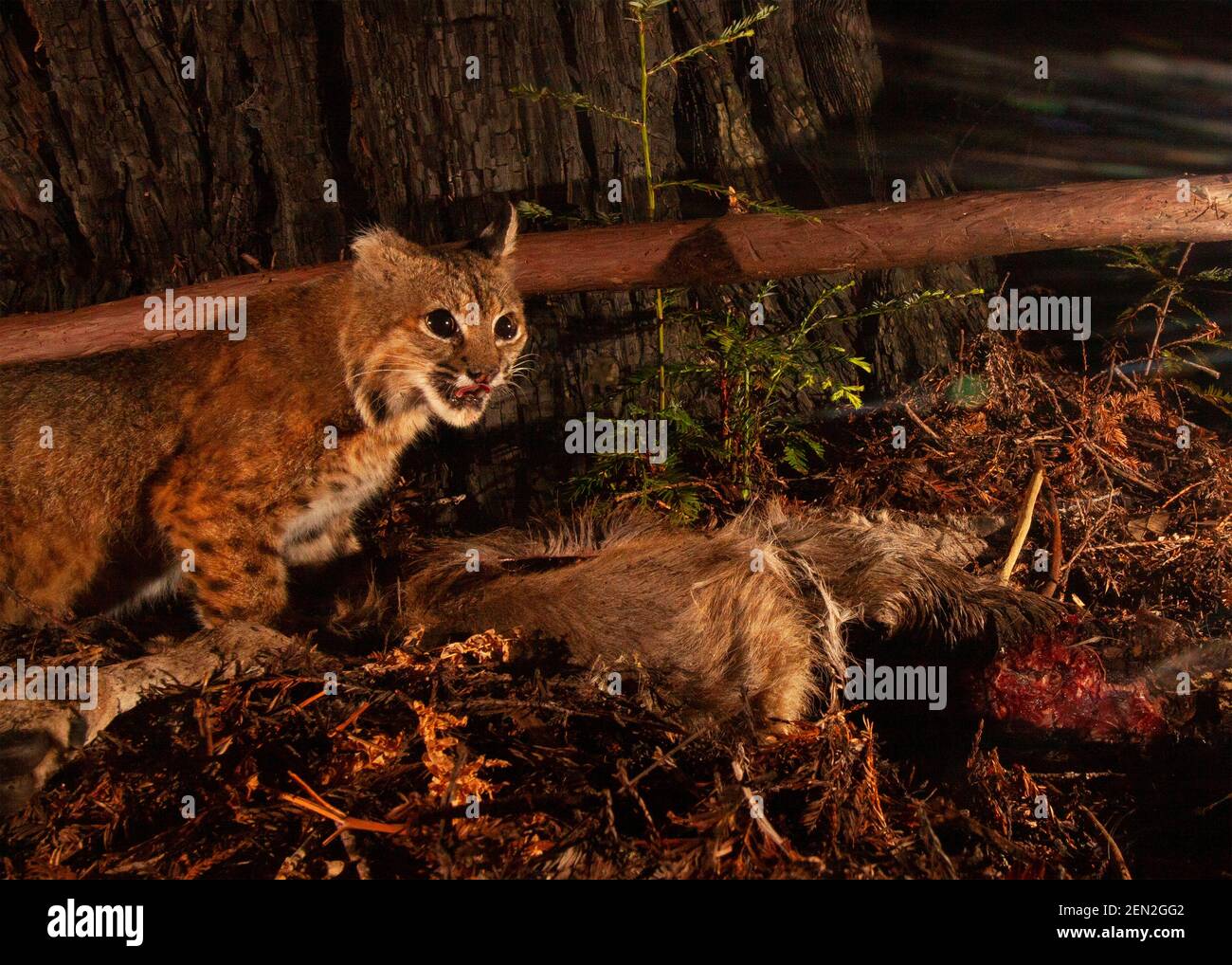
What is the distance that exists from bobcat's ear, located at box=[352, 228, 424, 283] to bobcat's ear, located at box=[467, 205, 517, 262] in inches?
11.3

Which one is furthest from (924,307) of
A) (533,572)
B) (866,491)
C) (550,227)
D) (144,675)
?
(144,675)

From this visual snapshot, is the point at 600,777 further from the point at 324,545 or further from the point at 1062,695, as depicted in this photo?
the point at 324,545

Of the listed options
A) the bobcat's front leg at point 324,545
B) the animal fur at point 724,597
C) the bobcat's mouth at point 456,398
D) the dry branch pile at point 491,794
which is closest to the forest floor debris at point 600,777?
the dry branch pile at point 491,794

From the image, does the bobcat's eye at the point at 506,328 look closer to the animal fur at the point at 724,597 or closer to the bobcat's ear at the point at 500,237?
the bobcat's ear at the point at 500,237

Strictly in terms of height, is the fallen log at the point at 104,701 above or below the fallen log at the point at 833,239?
below

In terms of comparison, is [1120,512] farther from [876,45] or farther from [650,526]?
[876,45]

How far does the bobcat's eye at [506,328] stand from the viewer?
4594 mm

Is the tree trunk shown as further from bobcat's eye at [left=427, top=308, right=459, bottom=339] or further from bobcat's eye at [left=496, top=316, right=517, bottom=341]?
bobcat's eye at [left=427, top=308, right=459, bottom=339]

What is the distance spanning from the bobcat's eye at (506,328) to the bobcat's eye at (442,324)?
210 millimetres

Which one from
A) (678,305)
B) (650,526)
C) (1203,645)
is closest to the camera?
(1203,645)

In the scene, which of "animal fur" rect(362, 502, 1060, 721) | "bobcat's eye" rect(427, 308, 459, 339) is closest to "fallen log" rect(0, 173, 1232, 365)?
"bobcat's eye" rect(427, 308, 459, 339)

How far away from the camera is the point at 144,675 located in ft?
11.1

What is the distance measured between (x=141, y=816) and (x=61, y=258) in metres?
3.35

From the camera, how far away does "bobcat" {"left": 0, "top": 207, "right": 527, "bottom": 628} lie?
4.26m
